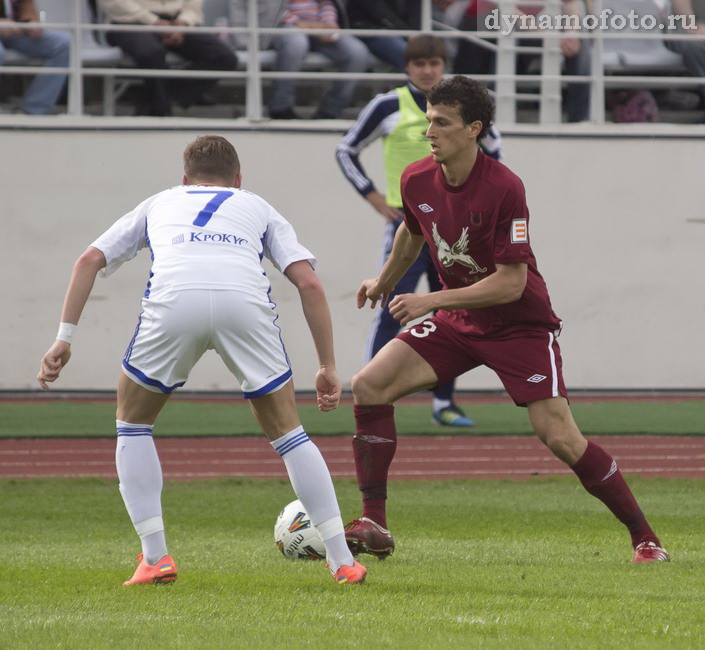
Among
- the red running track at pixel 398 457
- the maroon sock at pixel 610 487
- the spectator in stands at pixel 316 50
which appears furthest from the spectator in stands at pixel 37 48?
the maroon sock at pixel 610 487

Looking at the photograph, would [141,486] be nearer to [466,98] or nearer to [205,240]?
[205,240]

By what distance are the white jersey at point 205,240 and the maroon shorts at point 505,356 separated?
1.22m

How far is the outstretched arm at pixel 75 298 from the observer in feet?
15.4

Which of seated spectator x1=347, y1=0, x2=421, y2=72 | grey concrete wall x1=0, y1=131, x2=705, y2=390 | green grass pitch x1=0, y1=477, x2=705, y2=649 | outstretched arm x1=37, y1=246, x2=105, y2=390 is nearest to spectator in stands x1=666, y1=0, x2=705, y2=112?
grey concrete wall x1=0, y1=131, x2=705, y2=390

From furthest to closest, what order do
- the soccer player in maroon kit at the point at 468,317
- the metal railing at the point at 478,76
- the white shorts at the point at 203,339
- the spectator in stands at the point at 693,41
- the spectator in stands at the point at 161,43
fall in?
the spectator in stands at the point at 693,41 < the spectator in stands at the point at 161,43 < the metal railing at the point at 478,76 < the soccer player in maroon kit at the point at 468,317 < the white shorts at the point at 203,339

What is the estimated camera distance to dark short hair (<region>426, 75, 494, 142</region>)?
5.70 metres

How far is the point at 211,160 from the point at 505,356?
1.65 m

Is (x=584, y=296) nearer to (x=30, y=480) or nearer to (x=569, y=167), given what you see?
(x=569, y=167)

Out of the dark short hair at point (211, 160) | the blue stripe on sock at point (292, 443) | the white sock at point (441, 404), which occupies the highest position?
the dark short hair at point (211, 160)

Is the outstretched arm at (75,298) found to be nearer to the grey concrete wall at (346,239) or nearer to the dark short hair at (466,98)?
the dark short hair at (466,98)

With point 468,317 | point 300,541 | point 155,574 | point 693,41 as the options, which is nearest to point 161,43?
point 693,41

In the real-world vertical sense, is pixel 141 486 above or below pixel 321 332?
below

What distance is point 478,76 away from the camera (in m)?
14.8

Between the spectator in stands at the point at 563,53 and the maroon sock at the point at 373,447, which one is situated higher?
the spectator in stands at the point at 563,53
